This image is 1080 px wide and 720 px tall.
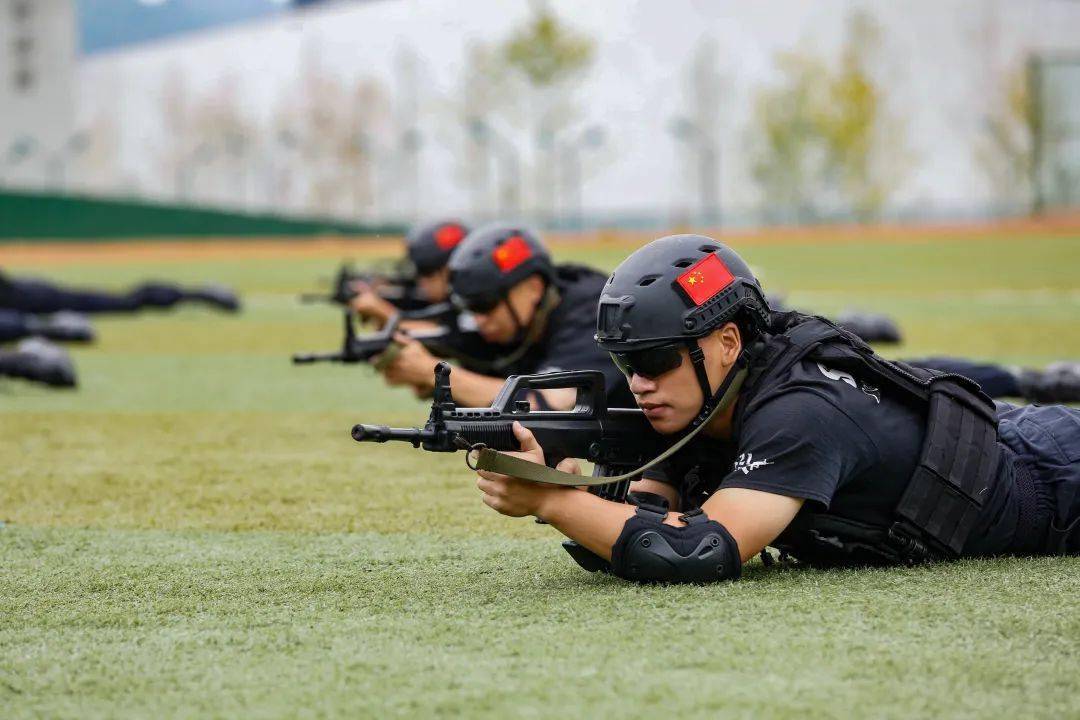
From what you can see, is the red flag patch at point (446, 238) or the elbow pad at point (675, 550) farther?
the red flag patch at point (446, 238)

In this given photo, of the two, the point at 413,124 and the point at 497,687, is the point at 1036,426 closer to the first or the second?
the point at 497,687

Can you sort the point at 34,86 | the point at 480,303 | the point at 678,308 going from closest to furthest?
the point at 678,308
the point at 480,303
the point at 34,86

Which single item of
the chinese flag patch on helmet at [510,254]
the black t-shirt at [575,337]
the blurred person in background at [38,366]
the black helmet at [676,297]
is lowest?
the blurred person in background at [38,366]

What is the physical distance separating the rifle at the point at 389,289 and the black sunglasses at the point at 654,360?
626 cm

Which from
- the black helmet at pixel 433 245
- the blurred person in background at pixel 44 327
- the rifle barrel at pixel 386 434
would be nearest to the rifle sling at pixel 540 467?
the rifle barrel at pixel 386 434

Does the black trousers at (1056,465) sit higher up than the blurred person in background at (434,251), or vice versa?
the blurred person in background at (434,251)

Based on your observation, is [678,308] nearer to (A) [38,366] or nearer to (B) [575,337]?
(B) [575,337]

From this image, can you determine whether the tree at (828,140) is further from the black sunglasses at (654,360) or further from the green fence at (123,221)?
the black sunglasses at (654,360)

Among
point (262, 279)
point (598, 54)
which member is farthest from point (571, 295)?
point (598, 54)

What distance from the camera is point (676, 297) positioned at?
13.4 feet

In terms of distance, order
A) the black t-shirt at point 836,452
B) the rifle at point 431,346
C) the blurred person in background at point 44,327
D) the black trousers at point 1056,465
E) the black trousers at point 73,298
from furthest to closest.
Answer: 1. the black trousers at point 73,298
2. the blurred person in background at point 44,327
3. the rifle at point 431,346
4. the black trousers at point 1056,465
5. the black t-shirt at point 836,452

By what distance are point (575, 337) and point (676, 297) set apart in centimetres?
292

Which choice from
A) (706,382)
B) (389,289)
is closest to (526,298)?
(706,382)

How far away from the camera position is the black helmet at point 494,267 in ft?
23.2
